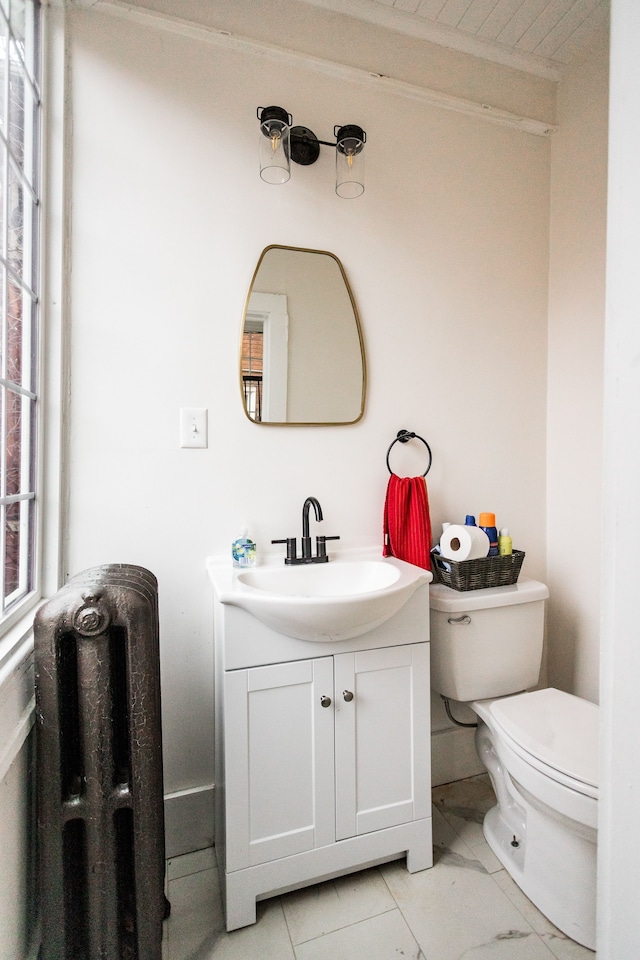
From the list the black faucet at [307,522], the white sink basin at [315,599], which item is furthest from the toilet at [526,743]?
the black faucet at [307,522]

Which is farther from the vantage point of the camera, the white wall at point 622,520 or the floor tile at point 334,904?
the floor tile at point 334,904

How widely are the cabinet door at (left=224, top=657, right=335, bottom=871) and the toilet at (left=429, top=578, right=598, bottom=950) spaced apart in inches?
19.7

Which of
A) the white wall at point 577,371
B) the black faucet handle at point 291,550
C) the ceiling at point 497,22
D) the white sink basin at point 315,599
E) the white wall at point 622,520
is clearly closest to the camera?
the white wall at point 622,520

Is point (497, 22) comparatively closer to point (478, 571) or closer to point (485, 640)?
point (478, 571)

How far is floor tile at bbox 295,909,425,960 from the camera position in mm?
1179

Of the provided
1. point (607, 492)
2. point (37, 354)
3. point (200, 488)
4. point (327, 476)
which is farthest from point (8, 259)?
point (607, 492)

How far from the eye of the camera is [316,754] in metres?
1.30

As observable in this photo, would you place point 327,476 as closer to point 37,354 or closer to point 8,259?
point 37,354

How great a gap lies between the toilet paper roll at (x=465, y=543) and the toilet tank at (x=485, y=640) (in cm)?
13

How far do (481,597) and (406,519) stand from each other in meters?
0.35

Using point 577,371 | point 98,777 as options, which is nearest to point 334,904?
point 98,777

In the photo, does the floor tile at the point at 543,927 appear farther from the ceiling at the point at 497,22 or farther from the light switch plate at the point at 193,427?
the ceiling at the point at 497,22

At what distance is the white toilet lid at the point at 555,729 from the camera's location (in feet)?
4.00

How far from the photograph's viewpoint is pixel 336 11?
1657mm
